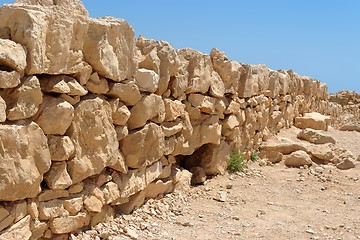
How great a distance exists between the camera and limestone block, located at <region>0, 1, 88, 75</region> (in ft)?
10.4

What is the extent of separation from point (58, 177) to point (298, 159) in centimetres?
460

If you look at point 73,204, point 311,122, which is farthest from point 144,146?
point 311,122

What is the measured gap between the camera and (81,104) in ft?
12.2

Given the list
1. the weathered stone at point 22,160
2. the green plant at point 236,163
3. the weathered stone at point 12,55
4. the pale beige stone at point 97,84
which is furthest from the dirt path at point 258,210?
the weathered stone at point 12,55

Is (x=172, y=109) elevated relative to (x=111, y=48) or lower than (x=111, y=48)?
lower

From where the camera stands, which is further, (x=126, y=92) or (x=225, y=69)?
(x=225, y=69)

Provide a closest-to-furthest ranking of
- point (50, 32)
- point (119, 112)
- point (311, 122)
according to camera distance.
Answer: point (50, 32)
point (119, 112)
point (311, 122)

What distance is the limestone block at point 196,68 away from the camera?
5586 millimetres

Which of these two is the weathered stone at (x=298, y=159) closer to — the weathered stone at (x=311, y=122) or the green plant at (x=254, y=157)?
the green plant at (x=254, y=157)

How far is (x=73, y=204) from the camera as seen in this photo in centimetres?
373

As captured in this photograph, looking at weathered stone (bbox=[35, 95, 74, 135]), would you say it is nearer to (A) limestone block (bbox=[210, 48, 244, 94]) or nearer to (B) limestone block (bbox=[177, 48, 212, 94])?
(B) limestone block (bbox=[177, 48, 212, 94])

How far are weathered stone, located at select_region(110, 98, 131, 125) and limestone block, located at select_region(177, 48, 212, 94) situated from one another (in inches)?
55.8

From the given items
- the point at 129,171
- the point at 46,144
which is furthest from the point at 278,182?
the point at 46,144

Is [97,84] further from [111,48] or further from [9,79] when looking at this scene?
[9,79]
